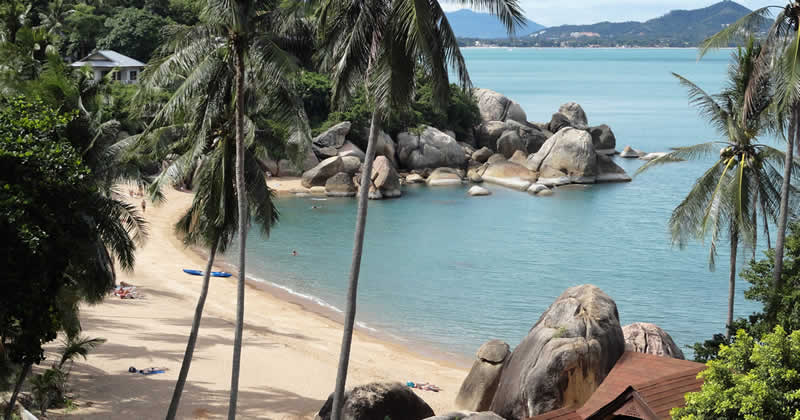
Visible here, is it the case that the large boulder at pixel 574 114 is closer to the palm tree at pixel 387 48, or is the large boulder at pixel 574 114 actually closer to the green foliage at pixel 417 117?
the green foliage at pixel 417 117

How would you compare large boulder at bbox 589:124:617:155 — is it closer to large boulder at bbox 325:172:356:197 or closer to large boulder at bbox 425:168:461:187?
large boulder at bbox 425:168:461:187

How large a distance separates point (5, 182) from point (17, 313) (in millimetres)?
2096

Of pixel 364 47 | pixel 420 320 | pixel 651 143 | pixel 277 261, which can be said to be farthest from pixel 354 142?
pixel 364 47

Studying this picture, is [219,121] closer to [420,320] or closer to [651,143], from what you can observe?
[420,320]

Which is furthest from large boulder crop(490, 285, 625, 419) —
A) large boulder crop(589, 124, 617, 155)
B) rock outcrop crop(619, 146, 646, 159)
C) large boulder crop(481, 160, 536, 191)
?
rock outcrop crop(619, 146, 646, 159)

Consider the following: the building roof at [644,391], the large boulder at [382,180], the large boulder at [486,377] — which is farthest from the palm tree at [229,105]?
the large boulder at [382,180]

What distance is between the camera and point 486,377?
19812mm

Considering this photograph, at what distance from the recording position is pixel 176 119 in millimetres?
17375

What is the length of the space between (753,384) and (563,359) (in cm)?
666

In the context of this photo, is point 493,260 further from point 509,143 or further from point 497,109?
point 497,109

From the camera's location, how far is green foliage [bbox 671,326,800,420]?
1005 cm

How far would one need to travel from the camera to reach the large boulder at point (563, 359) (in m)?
16.6

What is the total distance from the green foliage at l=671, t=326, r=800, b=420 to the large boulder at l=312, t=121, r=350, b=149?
48.7 m

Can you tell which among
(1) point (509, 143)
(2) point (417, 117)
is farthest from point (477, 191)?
(1) point (509, 143)
